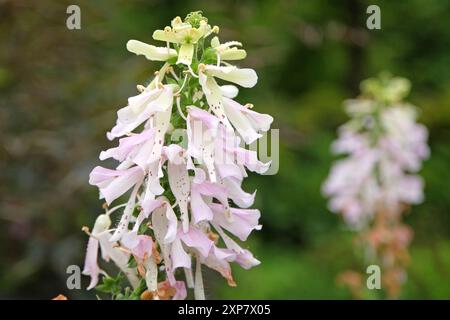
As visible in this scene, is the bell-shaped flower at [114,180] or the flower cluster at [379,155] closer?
the bell-shaped flower at [114,180]

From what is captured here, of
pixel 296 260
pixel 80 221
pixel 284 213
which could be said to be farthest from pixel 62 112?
pixel 284 213

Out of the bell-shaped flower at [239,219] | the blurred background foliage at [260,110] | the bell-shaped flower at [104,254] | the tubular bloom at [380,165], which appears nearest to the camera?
the bell-shaped flower at [239,219]

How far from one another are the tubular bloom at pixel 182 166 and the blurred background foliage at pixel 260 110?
32.1 inches

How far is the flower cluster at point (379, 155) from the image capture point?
405 centimetres

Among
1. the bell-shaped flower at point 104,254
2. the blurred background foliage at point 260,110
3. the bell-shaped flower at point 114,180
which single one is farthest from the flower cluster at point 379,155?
the bell-shaped flower at point 114,180

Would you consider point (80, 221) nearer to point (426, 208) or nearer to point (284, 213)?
point (284, 213)

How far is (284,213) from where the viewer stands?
23.9 ft

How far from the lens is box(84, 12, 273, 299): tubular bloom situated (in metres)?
1.84

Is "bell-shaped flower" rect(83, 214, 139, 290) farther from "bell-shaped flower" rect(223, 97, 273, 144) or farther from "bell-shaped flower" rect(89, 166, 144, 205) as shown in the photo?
"bell-shaped flower" rect(223, 97, 273, 144)

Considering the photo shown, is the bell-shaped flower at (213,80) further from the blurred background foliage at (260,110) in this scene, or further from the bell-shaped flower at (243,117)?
the blurred background foliage at (260,110)

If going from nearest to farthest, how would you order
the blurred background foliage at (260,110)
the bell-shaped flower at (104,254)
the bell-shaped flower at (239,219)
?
the bell-shaped flower at (239,219) < the bell-shaped flower at (104,254) < the blurred background foliage at (260,110)

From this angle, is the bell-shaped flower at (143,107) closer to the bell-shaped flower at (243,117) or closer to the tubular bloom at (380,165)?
the bell-shaped flower at (243,117)

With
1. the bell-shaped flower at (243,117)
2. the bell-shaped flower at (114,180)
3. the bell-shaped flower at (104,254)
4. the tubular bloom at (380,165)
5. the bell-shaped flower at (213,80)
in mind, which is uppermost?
the tubular bloom at (380,165)

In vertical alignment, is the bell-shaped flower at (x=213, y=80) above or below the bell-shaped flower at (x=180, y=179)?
above
